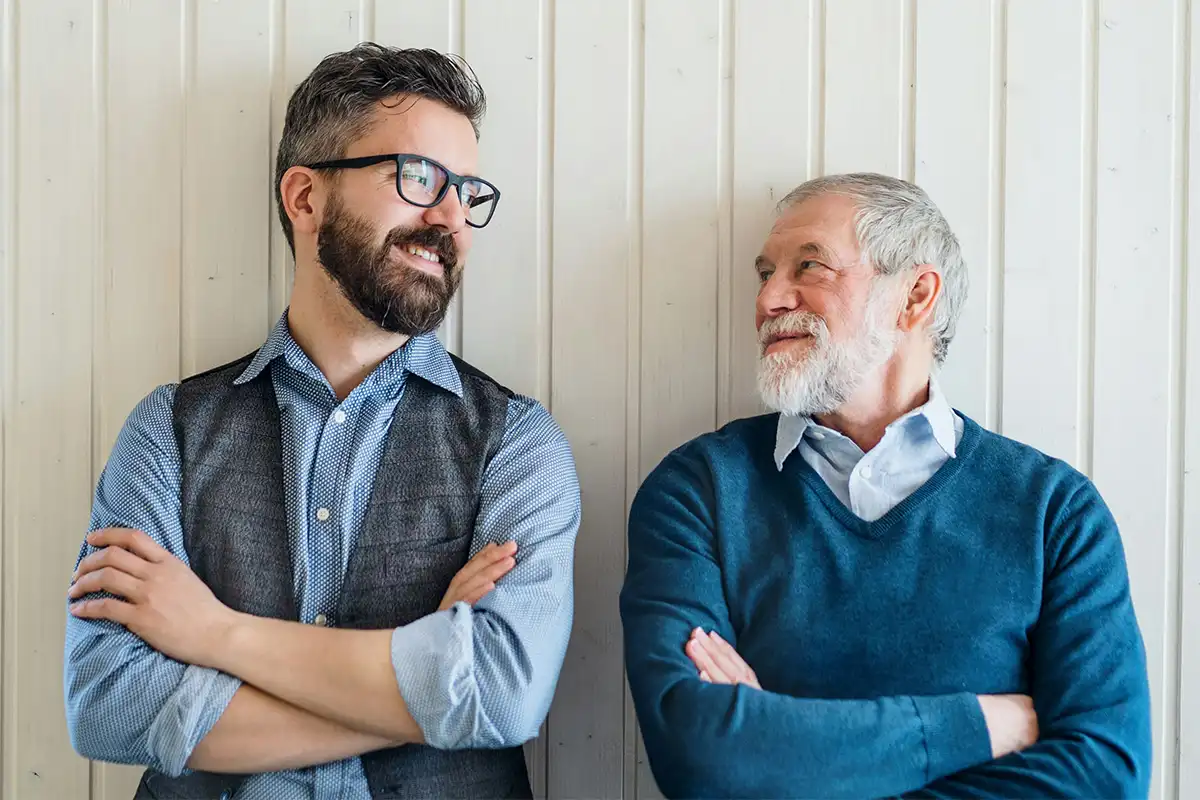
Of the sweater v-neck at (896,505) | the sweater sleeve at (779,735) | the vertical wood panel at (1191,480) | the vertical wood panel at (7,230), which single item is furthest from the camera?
the vertical wood panel at (7,230)

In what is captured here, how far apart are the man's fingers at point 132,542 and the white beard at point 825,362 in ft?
3.51

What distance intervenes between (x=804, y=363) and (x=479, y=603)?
27.6 inches

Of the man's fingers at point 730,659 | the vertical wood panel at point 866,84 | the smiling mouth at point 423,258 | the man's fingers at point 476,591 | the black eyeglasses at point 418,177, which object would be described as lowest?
the man's fingers at point 730,659

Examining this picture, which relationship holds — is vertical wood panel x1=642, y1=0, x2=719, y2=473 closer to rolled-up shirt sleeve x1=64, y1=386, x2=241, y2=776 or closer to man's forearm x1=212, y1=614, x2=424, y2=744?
man's forearm x1=212, y1=614, x2=424, y2=744

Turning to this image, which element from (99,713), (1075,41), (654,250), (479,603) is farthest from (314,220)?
(1075,41)

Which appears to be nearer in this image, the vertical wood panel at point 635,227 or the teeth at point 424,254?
the teeth at point 424,254

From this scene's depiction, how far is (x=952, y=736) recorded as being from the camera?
4.35ft

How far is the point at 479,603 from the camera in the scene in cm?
141

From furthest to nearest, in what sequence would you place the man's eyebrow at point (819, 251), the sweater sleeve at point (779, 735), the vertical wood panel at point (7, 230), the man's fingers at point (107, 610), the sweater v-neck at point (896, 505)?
the vertical wood panel at point (7, 230), the man's eyebrow at point (819, 251), the sweater v-neck at point (896, 505), the man's fingers at point (107, 610), the sweater sleeve at point (779, 735)

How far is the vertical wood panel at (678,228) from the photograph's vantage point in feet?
6.03

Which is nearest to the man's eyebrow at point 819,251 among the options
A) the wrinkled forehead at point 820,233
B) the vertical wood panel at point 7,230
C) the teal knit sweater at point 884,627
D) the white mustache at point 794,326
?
the wrinkled forehead at point 820,233

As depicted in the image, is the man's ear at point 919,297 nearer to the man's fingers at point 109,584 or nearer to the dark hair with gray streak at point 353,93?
the dark hair with gray streak at point 353,93

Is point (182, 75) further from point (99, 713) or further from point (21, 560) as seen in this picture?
point (99, 713)

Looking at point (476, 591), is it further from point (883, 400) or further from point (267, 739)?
point (883, 400)
